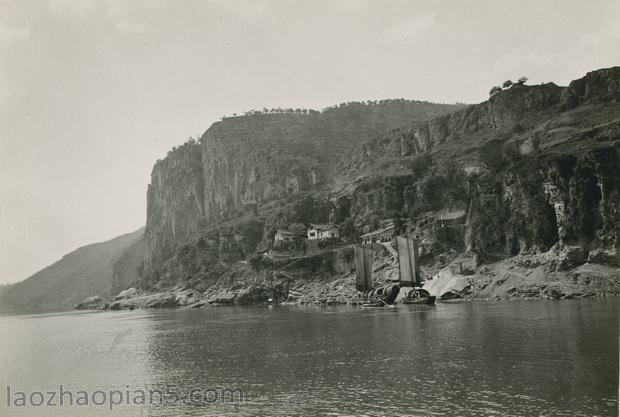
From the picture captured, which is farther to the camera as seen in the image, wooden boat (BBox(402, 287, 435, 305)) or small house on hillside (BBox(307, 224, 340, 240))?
small house on hillside (BBox(307, 224, 340, 240))

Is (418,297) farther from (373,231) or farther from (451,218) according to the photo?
(373,231)

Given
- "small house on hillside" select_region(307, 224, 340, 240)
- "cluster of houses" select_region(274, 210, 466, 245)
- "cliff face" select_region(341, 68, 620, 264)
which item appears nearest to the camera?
"cliff face" select_region(341, 68, 620, 264)

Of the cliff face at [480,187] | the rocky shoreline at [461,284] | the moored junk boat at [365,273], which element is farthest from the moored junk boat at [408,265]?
the cliff face at [480,187]

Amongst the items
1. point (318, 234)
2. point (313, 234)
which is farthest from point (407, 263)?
point (313, 234)

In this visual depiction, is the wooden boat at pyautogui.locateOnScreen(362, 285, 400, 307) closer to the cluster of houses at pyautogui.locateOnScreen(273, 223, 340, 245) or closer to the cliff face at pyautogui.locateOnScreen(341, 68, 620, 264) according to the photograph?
the cliff face at pyautogui.locateOnScreen(341, 68, 620, 264)

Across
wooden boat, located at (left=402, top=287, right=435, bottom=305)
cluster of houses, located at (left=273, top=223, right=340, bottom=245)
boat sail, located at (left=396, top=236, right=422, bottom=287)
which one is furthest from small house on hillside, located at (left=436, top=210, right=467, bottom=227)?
cluster of houses, located at (left=273, top=223, right=340, bottom=245)

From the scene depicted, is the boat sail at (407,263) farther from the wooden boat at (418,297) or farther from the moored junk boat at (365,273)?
the wooden boat at (418,297)
